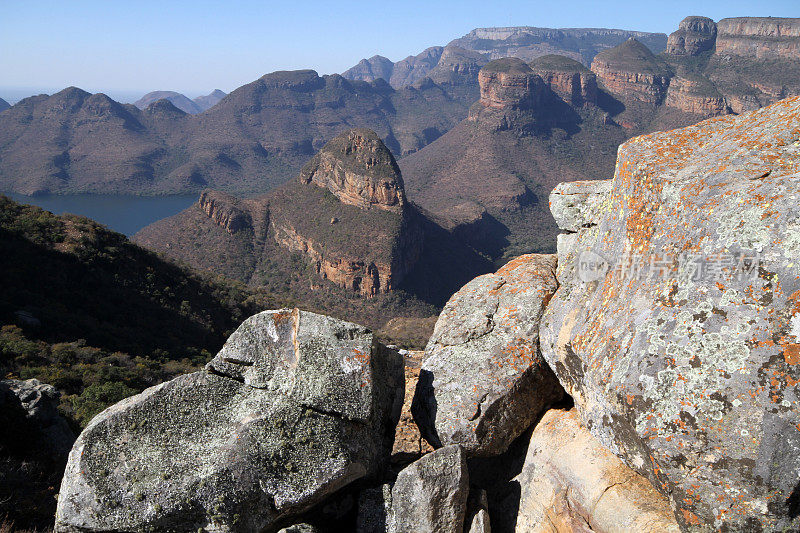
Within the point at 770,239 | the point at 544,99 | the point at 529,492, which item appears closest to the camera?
the point at 770,239

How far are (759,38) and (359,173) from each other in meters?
173

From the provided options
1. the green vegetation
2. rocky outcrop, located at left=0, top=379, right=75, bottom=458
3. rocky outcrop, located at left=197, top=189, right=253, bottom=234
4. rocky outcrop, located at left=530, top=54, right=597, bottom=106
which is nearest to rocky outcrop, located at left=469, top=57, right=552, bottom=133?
rocky outcrop, located at left=530, top=54, right=597, bottom=106

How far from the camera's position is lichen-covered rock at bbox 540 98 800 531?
14.8 feet

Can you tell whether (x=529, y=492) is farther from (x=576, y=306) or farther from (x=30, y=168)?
(x=30, y=168)

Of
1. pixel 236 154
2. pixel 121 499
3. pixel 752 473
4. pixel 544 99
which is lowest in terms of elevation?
pixel 121 499

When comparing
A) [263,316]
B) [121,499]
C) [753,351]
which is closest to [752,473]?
[753,351]

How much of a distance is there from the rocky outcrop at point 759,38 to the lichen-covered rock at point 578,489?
208 meters

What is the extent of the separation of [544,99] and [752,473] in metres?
202

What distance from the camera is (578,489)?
626 cm

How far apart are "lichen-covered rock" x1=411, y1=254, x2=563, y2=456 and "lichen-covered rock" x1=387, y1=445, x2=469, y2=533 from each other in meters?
0.80

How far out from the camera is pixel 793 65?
495 ft

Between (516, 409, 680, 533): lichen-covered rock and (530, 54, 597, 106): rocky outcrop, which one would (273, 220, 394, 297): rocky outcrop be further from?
(530, 54, 597, 106): rocky outcrop

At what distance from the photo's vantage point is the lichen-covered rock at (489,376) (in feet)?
23.4

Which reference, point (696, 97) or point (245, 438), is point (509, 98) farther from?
point (245, 438)
